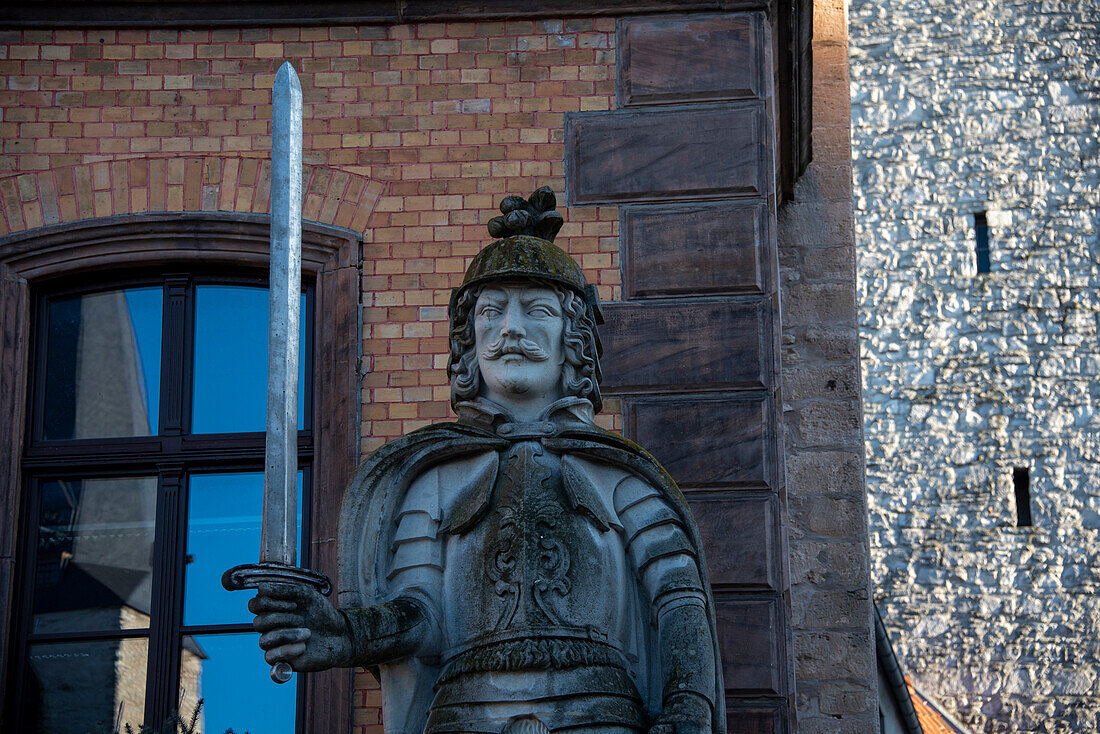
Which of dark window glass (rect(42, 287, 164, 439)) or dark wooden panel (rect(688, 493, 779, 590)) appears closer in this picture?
dark wooden panel (rect(688, 493, 779, 590))

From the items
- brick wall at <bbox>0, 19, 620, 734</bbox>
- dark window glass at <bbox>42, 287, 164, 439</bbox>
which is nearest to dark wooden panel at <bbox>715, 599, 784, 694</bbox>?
brick wall at <bbox>0, 19, 620, 734</bbox>

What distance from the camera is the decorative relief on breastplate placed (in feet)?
15.3

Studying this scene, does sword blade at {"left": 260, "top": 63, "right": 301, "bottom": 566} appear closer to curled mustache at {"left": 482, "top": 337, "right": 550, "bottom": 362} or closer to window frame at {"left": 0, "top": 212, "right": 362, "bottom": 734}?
curled mustache at {"left": 482, "top": 337, "right": 550, "bottom": 362}

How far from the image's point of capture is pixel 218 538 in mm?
7590

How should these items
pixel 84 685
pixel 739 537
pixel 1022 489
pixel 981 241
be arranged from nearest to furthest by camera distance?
1. pixel 739 537
2. pixel 84 685
3. pixel 1022 489
4. pixel 981 241

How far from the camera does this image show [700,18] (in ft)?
26.6

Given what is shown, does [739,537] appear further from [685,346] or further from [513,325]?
[513,325]

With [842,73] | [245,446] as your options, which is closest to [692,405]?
[245,446]

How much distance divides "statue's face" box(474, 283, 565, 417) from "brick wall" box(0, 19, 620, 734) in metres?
2.50

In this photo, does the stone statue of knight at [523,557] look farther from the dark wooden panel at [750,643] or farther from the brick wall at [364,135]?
the brick wall at [364,135]

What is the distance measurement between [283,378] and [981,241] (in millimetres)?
18720

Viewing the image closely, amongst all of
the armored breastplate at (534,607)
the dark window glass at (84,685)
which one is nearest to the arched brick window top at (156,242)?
the dark window glass at (84,685)

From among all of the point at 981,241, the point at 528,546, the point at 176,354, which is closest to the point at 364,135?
the point at 176,354

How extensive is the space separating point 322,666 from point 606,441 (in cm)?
104
